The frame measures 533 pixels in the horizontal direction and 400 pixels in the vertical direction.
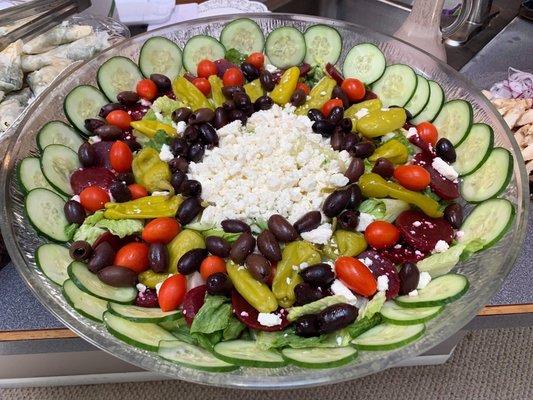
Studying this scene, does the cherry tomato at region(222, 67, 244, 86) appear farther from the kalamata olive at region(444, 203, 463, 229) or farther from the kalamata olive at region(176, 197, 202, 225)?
the kalamata olive at region(444, 203, 463, 229)

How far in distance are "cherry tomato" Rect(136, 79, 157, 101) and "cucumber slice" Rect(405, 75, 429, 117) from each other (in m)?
0.82

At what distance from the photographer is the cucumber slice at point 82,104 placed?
158 centimetres

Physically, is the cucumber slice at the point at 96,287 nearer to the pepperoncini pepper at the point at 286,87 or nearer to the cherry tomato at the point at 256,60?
the pepperoncini pepper at the point at 286,87

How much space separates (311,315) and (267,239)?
215mm

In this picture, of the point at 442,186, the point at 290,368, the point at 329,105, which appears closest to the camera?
the point at 290,368

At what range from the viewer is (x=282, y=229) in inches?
49.9

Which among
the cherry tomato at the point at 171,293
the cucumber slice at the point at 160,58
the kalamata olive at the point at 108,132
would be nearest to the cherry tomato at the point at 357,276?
the cherry tomato at the point at 171,293

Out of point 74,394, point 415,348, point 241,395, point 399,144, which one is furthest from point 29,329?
point 399,144

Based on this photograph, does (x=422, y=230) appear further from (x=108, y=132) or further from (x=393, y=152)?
(x=108, y=132)

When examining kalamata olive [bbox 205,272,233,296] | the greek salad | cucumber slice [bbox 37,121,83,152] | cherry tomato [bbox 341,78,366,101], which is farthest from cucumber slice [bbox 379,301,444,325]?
cucumber slice [bbox 37,121,83,152]

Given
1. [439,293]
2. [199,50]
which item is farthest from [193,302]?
[199,50]

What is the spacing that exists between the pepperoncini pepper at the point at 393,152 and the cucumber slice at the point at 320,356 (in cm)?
64

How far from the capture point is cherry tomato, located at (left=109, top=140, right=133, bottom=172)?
148 centimetres

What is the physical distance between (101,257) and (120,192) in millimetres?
218
